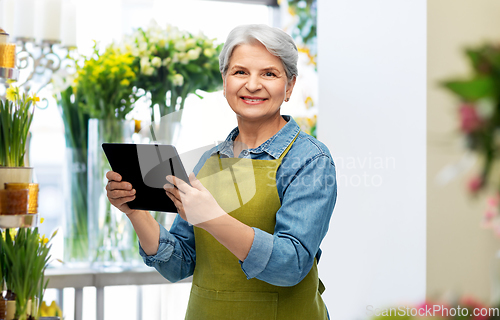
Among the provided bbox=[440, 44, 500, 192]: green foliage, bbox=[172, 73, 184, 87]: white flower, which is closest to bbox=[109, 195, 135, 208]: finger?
bbox=[440, 44, 500, 192]: green foliage

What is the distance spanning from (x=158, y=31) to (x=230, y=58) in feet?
3.13

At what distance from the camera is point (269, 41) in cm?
78

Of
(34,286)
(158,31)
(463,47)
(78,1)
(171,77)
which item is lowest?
(34,286)

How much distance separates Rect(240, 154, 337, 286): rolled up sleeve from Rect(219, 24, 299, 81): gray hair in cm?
19

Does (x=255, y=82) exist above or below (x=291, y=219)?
above

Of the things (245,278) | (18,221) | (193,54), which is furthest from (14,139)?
(193,54)

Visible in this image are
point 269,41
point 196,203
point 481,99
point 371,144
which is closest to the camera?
point 481,99

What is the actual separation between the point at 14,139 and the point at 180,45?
3.12 feet

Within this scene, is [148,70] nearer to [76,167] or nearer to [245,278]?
[76,167]

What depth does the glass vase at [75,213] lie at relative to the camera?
1.64m

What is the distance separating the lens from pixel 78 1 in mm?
1691

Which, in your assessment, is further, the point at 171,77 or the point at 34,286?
the point at 171,77

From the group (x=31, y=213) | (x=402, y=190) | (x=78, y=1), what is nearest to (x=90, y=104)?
(x=78, y=1)

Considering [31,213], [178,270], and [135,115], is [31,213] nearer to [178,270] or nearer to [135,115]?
[178,270]
